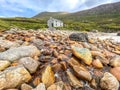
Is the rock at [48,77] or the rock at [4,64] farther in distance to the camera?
the rock at [4,64]

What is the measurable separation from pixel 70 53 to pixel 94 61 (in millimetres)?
788

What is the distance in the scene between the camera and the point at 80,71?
5.65 meters

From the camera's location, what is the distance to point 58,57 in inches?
246

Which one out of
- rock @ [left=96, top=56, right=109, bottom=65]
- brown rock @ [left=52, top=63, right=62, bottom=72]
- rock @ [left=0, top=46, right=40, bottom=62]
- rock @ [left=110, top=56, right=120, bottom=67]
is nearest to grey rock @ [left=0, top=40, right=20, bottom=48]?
rock @ [left=0, top=46, right=40, bottom=62]

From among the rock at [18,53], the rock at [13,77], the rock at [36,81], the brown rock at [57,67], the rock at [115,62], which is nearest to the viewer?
the rock at [13,77]

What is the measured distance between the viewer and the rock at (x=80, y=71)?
18.2 ft

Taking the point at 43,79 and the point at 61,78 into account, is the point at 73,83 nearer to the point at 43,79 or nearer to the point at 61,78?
the point at 61,78

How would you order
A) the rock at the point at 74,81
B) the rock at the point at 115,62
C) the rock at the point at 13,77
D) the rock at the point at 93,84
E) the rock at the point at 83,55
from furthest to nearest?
the rock at the point at 115,62 < the rock at the point at 83,55 < the rock at the point at 93,84 < the rock at the point at 74,81 < the rock at the point at 13,77

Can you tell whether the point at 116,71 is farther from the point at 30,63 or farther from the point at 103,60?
the point at 30,63

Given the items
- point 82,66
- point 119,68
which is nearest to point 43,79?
point 82,66

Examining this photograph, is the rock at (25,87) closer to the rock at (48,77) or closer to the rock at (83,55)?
the rock at (48,77)

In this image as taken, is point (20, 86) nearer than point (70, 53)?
Yes

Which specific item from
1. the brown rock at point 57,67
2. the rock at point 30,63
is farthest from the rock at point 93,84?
the rock at point 30,63

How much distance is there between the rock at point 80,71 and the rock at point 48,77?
2.09 feet
